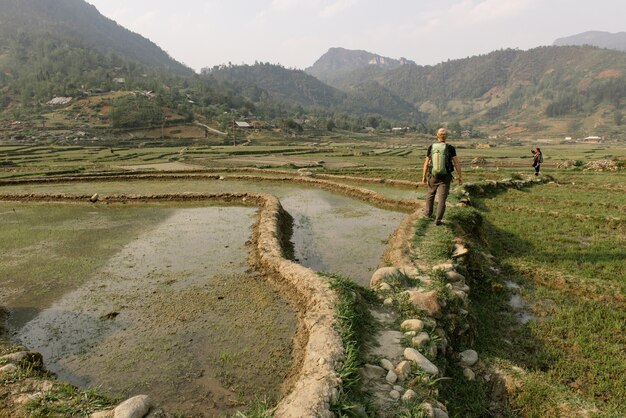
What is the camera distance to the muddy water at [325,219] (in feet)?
35.1

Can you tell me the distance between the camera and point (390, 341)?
555 centimetres

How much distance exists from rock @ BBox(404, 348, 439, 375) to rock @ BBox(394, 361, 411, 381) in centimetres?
16

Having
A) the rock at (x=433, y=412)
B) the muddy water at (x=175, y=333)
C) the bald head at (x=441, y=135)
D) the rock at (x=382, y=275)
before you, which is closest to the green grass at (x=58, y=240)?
the muddy water at (x=175, y=333)

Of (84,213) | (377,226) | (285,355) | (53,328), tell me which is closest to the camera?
(285,355)

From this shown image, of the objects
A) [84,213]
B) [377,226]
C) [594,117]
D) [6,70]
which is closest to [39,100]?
[6,70]

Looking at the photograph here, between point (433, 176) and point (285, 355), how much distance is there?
23.4 ft

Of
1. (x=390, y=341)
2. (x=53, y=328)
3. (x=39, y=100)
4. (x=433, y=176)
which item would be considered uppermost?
(x=39, y=100)

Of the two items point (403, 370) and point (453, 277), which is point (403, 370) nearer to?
point (403, 370)

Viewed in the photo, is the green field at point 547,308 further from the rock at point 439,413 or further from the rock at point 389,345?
the rock at point 389,345

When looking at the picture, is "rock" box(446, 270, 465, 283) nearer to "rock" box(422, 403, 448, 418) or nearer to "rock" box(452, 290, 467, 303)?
"rock" box(452, 290, 467, 303)

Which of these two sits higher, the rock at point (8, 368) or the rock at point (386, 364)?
the rock at point (386, 364)

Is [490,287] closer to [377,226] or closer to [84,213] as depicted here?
[377,226]

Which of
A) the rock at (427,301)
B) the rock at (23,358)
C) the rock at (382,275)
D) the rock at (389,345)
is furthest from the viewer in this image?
the rock at (382,275)

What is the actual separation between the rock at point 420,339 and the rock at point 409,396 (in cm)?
102
